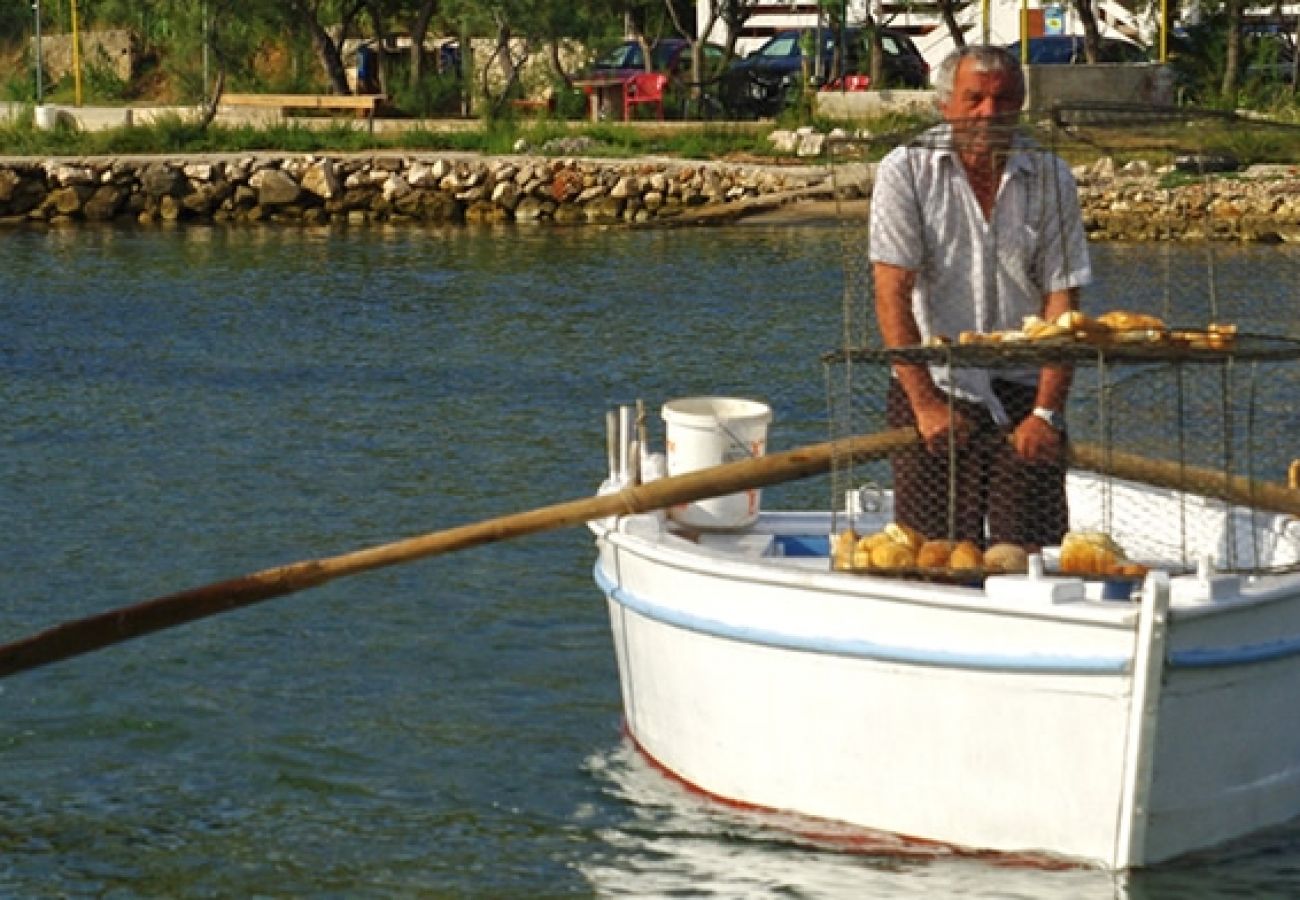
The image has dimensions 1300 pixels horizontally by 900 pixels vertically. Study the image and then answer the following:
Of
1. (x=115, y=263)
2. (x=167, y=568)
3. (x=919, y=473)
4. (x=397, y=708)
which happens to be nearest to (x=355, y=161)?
(x=115, y=263)

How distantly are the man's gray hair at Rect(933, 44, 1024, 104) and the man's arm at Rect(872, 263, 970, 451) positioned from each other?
54 centimetres

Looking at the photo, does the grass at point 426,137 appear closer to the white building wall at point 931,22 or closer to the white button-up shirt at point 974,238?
the white building wall at point 931,22

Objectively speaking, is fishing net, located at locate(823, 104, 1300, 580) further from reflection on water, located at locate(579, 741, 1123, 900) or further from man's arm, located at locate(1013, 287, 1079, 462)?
reflection on water, located at locate(579, 741, 1123, 900)

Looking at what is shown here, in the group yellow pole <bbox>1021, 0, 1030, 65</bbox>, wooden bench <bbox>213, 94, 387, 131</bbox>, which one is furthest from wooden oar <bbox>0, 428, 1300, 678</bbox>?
wooden bench <bbox>213, 94, 387, 131</bbox>

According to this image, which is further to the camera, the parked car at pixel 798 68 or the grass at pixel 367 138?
the parked car at pixel 798 68

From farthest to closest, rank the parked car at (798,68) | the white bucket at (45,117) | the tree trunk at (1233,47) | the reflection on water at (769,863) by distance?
the parked car at (798,68)
the white bucket at (45,117)
the tree trunk at (1233,47)
the reflection on water at (769,863)

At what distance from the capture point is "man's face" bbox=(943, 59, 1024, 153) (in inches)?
315

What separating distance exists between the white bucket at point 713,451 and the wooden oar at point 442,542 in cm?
24

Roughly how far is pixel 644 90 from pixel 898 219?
30.6 metres

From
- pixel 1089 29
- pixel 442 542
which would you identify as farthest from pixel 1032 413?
pixel 1089 29

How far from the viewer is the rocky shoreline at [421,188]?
32.1 meters

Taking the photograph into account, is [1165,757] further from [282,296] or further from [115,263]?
[115,263]

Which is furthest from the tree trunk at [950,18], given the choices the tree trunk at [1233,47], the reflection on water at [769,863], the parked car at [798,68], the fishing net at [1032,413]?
the reflection on water at [769,863]

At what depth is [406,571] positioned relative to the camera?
13211 mm
